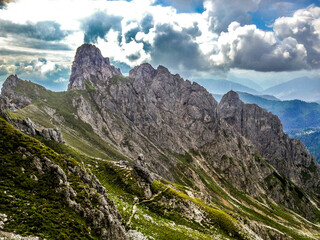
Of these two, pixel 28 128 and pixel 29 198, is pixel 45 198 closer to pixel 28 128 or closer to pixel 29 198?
pixel 29 198

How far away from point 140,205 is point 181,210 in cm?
1795

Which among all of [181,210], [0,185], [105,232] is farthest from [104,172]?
[0,185]

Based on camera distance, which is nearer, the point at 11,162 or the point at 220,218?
the point at 11,162

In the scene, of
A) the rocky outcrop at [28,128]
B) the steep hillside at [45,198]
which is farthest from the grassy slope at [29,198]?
the rocky outcrop at [28,128]

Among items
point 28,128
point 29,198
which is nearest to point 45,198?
point 29,198

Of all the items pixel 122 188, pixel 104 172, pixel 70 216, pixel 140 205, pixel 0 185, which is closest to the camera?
pixel 0 185

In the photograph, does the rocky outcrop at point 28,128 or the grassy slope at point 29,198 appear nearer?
the grassy slope at point 29,198

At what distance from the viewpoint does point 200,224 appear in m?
74.1

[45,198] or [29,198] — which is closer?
[29,198]

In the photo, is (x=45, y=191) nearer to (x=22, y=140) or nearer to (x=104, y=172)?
(x=22, y=140)

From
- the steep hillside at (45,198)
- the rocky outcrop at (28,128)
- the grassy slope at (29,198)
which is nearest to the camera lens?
the grassy slope at (29,198)

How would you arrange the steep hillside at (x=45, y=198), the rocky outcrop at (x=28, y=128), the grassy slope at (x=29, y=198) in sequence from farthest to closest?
the rocky outcrop at (x=28, y=128) → the steep hillside at (x=45, y=198) → the grassy slope at (x=29, y=198)

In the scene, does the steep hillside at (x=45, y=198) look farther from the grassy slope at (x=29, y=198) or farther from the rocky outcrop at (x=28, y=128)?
the rocky outcrop at (x=28, y=128)

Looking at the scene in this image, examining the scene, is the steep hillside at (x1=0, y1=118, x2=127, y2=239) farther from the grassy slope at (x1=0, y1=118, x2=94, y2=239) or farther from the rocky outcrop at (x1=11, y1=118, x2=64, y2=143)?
the rocky outcrop at (x1=11, y1=118, x2=64, y2=143)
